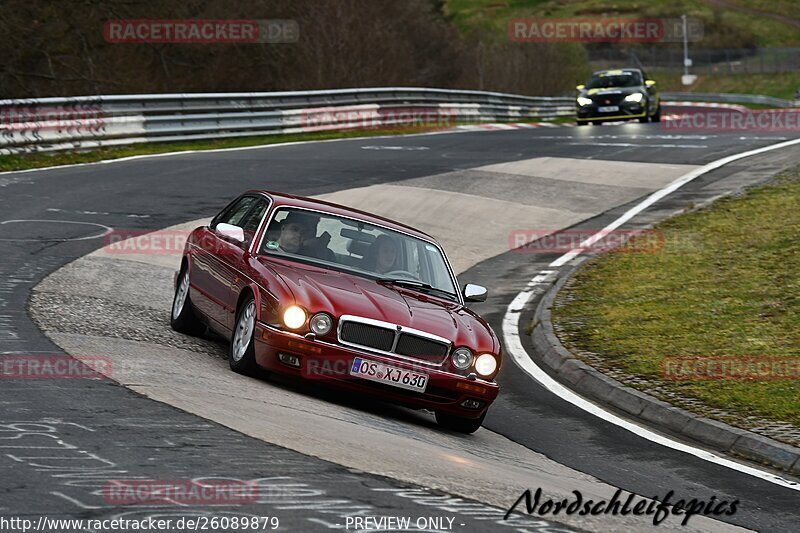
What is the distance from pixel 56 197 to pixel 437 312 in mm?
10622

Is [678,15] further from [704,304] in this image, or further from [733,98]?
[704,304]

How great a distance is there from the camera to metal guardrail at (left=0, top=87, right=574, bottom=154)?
79.8 ft

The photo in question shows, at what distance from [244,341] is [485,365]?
1.83 meters

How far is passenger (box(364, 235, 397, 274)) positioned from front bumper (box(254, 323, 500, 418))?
1368mm

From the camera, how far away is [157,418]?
7.44 meters

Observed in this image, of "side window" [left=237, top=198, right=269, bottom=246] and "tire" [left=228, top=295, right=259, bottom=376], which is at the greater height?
"side window" [left=237, top=198, right=269, bottom=246]

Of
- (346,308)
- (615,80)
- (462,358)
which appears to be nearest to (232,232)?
(346,308)

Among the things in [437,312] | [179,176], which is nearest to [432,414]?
[437,312]

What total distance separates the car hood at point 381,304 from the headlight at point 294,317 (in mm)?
53

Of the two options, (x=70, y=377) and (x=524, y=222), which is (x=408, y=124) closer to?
(x=524, y=222)
